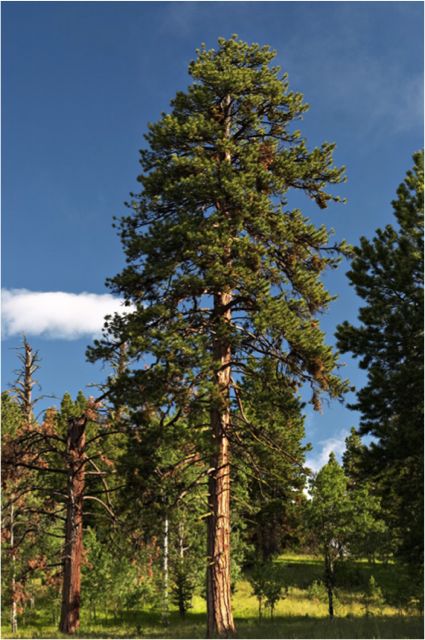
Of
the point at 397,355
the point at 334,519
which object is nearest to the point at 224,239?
the point at 397,355

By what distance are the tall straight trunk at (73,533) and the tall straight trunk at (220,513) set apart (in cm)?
598

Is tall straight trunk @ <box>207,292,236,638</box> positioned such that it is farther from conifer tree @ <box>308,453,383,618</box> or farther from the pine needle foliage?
conifer tree @ <box>308,453,383,618</box>

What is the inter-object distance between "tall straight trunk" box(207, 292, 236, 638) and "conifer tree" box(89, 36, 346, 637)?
30 mm

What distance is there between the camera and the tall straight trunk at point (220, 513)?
13844mm

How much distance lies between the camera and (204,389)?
1480 cm

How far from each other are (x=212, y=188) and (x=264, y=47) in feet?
18.7

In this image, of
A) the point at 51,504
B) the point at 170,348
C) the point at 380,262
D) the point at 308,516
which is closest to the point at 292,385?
the point at 170,348

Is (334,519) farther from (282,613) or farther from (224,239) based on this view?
(224,239)

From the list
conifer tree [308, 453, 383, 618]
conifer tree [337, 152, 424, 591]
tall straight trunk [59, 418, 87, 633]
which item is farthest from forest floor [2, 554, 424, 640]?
conifer tree [337, 152, 424, 591]

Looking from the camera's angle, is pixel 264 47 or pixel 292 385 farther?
pixel 264 47

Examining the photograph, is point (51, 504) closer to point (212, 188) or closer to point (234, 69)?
point (212, 188)

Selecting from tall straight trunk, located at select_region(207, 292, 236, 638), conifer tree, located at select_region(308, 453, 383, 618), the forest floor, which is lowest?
the forest floor

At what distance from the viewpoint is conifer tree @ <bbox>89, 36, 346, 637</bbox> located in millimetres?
14695

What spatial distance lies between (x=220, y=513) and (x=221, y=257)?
22.1 feet
